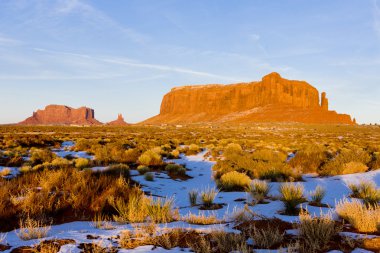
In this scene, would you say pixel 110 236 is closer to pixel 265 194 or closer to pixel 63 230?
pixel 63 230

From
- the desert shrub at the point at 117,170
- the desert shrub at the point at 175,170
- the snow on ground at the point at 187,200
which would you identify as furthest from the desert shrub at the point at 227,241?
the desert shrub at the point at 175,170

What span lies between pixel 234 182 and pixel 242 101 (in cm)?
15787

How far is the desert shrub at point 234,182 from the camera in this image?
9.05 m

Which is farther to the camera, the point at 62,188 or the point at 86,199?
the point at 62,188

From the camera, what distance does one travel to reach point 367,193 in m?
7.28

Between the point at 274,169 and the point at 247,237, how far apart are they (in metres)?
7.19

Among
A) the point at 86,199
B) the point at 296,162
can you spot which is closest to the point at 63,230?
the point at 86,199

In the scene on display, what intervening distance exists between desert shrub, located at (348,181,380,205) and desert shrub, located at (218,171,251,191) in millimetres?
2707

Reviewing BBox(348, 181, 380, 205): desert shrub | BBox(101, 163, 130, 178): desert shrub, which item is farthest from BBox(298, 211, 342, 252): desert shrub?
BBox(101, 163, 130, 178): desert shrub

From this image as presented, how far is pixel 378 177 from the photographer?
34.4 ft

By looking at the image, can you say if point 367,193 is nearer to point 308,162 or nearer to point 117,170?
point 308,162

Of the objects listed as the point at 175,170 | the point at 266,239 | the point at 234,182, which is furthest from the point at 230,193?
the point at 266,239

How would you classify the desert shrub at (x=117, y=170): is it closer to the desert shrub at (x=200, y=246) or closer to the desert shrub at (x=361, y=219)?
the desert shrub at (x=200, y=246)

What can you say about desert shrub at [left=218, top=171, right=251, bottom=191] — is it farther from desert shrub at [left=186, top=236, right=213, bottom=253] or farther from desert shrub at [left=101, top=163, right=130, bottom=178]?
desert shrub at [left=186, top=236, right=213, bottom=253]
